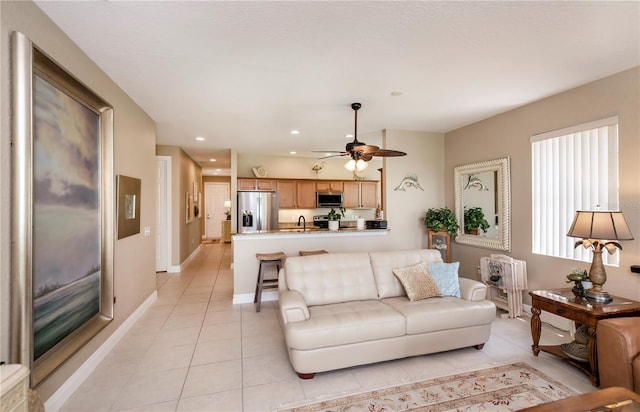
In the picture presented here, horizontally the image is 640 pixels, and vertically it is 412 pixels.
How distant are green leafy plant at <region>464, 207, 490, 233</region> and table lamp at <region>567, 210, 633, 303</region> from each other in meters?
1.78

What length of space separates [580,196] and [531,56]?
166 centimetres

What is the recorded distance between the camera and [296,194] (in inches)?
281

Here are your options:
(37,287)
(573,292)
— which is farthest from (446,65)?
(37,287)

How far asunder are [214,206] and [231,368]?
9689mm

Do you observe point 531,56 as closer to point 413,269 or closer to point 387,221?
point 413,269

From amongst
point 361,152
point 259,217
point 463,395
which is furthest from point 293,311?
point 259,217

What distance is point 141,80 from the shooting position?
114 inches

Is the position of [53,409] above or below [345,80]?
below

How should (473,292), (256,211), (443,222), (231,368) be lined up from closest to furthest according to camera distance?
(231,368), (473,292), (443,222), (256,211)

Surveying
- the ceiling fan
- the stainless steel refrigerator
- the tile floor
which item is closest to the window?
the tile floor

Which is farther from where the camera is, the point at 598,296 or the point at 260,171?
the point at 260,171

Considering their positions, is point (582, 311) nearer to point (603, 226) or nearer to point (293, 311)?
point (603, 226)

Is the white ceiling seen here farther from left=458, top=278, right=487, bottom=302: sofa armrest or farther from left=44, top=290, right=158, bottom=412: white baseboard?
left=44, top=290, right=158, bottom=412: white baseboard

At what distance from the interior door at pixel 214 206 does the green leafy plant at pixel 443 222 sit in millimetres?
8809
